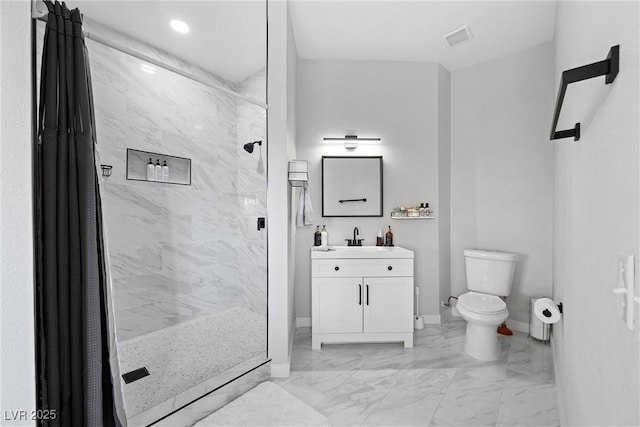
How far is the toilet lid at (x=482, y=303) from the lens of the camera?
243 centimetres

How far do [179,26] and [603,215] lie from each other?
7.08 feet

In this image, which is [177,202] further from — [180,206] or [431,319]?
[431,319]

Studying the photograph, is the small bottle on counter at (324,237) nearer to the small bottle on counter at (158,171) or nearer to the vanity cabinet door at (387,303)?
the vanity cabinet door at (387,303)

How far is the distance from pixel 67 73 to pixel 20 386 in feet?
3.45

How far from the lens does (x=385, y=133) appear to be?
128 inches

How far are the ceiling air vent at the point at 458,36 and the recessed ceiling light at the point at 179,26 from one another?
212 centimetres

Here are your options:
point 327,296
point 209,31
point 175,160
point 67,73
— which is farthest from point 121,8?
point 327,296

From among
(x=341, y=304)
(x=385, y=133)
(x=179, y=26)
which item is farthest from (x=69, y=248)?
(x=385, y=133)

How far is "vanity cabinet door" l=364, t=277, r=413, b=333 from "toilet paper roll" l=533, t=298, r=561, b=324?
967 millimetres

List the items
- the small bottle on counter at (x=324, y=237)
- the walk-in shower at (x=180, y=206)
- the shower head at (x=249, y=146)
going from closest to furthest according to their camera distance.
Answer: the walk-in shower at (x=180, y=206)
the shower head at (x=249, y=146)
the small bottle on counter at (x=324, y=237)

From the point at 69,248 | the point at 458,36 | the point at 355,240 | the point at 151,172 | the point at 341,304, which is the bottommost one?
the point at 341,304

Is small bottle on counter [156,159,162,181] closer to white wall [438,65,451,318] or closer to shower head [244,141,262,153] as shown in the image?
shower head [244,141,262,153]

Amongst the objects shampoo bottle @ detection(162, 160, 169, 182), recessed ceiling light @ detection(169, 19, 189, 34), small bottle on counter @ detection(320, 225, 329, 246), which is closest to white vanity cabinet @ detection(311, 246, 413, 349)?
small bottle on counter @ detection(320, 225, 329, 246)

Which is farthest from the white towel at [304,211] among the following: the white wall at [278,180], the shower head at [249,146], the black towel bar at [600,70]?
the black towel bar at [600,70]
